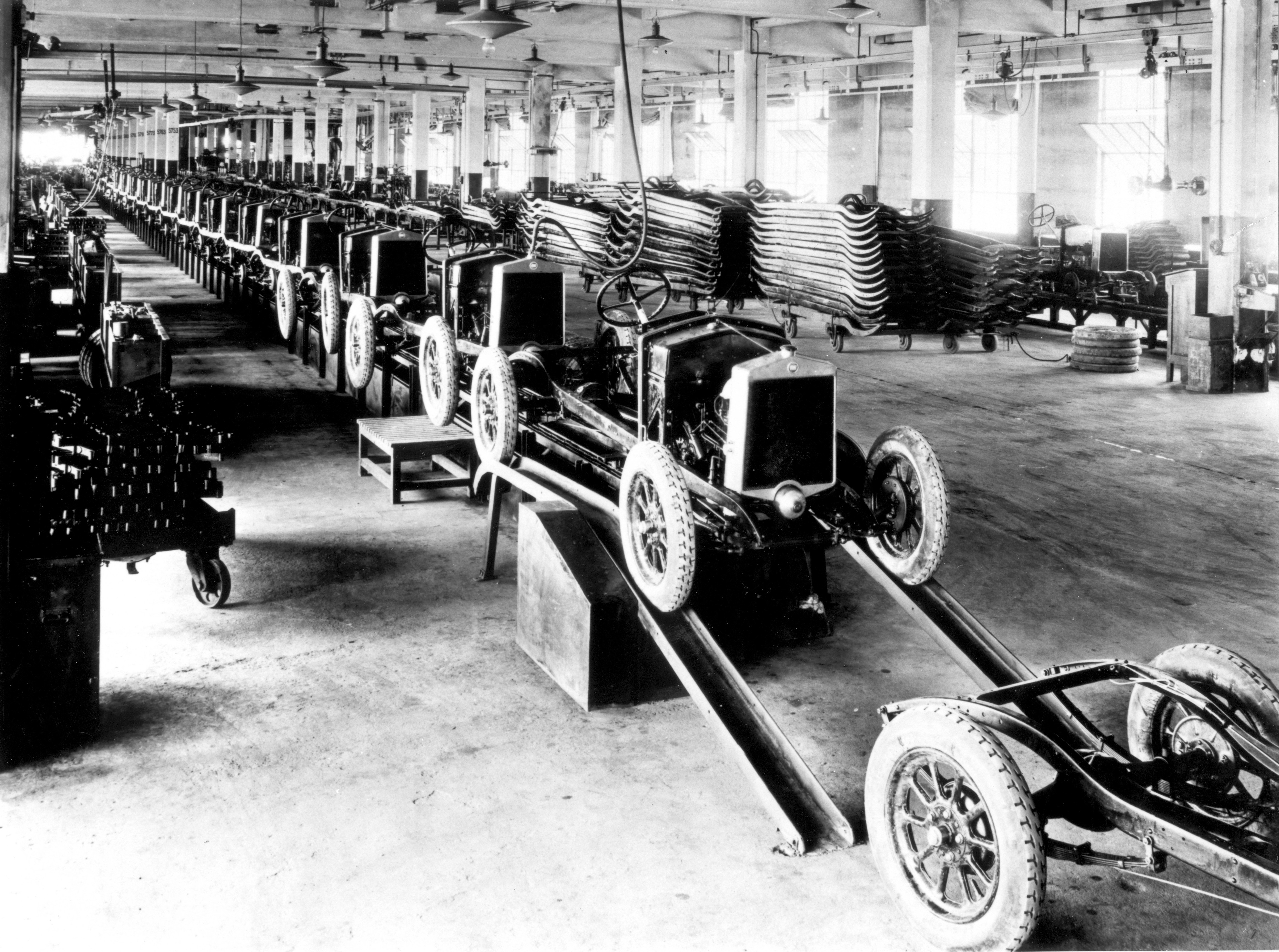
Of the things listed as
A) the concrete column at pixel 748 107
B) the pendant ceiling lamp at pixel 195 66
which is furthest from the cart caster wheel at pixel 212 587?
the concrete column at pixel 748 107

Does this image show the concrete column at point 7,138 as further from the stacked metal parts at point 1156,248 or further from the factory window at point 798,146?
the factory window at point 798,146

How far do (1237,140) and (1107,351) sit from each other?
7.25ft

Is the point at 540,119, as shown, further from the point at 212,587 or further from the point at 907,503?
the point at 907,503

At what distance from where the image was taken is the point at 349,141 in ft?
112

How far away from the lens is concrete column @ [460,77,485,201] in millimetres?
26766

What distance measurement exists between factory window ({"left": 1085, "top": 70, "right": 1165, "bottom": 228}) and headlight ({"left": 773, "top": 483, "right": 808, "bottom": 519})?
20082mm

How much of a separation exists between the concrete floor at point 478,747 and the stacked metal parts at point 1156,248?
8.30 m

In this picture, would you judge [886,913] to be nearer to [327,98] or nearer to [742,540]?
[742,540]

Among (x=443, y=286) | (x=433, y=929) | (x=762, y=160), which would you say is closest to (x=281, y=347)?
(x=443, y=286)

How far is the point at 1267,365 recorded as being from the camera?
11.1 meters

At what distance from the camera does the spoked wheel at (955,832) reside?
2.58 metres

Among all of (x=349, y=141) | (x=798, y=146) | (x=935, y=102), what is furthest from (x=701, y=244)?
(x=349, y=141)

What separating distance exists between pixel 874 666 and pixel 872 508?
0.61 metres

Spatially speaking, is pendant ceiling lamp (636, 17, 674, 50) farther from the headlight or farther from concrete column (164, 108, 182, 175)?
concrete column (164, 108, 182, 175)
